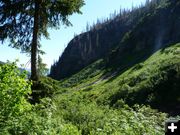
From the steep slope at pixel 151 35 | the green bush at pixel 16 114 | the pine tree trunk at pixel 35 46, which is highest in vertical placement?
the steep slope at pixel 151 35

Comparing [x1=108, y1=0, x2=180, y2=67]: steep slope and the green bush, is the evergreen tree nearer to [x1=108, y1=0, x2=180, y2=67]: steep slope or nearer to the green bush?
the green bush

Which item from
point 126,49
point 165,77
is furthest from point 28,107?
point 126,49

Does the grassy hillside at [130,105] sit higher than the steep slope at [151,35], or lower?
lower

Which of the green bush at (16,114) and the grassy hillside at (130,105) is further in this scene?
the grassy hillside at (130,105)

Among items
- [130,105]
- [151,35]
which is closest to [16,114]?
[130,105]

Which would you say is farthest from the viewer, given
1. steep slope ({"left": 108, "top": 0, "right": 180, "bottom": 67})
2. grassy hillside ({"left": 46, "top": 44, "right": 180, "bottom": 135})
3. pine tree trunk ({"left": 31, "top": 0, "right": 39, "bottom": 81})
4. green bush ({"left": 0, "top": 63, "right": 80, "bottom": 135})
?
steep slope ({"left": 108, "top": 0, "right": 180, "bottom": 67})

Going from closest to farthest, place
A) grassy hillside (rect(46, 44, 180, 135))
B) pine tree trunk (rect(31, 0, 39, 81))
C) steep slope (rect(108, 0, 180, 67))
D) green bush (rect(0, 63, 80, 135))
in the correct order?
1. green bush (rect(0, 63, 80, 135))
2. grassy hillside (rect(46, 44, 180, 135))
3. pine tree trunk (rect(31, 0, 39, 81))
4. steep slope (rect(108, 0, 180, 67))

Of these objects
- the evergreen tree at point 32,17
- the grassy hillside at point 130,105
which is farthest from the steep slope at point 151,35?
the evergreen tree at point 32,17

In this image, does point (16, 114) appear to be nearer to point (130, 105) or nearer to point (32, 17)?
point (32, 17)

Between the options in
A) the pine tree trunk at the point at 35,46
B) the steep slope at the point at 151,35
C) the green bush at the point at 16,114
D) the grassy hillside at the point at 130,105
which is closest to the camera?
the green bush at the point at 16,114

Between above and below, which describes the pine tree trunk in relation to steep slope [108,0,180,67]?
below

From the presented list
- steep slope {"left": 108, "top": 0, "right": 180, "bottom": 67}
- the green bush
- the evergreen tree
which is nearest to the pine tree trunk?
the evergreen tree

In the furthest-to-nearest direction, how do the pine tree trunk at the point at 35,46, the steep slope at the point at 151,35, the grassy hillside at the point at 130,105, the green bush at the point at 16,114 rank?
the steep slope at the point at 151,35, the pine tree trunk at the point at 35,46, the grassy hillside at the point at 130,105, the green bush at the point at 16,114

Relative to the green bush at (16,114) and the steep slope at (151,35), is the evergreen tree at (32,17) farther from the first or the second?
Result: the steep slope at (151,35)
